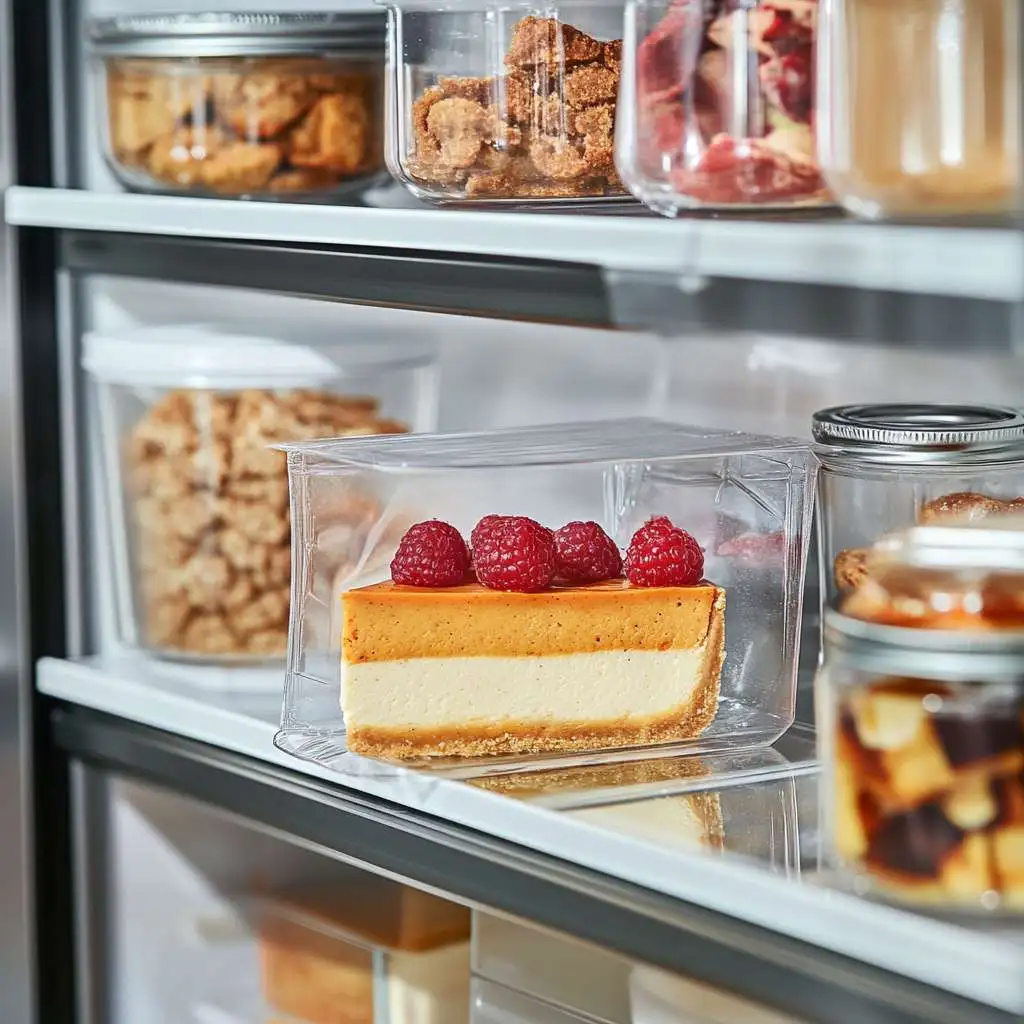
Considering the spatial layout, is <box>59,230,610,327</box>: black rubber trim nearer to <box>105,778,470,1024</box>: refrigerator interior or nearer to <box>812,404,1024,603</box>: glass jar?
<box>812,404,1024,603</box>: glass jar

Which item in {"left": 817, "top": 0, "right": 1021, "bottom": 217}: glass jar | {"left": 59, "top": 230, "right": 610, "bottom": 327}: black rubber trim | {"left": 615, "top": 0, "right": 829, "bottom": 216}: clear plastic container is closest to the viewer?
{"left": 817, "top": 0, "right": 1021, "bottom": 217}: glass jar

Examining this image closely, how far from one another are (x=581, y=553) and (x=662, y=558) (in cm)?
4

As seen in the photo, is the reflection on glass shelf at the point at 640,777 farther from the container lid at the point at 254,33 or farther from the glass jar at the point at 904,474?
the container lid at the point at 254,33

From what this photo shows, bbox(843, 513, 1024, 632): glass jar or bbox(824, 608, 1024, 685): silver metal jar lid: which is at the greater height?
bbox(843, 513, 1024, 632): glass jar

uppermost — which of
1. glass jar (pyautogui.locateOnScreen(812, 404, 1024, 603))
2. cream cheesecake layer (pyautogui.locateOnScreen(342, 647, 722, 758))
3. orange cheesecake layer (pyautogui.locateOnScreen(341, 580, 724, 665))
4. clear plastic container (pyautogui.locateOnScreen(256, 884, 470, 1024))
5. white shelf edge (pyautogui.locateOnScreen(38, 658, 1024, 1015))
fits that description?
→ glass jar (pyautogui.locateOnScreen(812, 404, 1024, 603))

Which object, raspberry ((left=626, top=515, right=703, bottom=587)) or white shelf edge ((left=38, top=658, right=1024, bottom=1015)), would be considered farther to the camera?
raspberry ((left=626, top=515, right=703, bottom=587))

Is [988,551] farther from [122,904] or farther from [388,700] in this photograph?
[122,904]

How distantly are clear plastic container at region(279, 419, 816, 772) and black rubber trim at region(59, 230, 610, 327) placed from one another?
88 mm

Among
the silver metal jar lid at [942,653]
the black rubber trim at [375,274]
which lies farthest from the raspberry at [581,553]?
the silver metal jar lid at [942,653]

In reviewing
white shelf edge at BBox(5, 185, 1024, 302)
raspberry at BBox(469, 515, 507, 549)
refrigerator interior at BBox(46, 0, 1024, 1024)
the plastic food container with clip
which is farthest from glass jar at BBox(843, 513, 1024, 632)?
refrigerator interior at BBox(46, 0, 1024, 1024)

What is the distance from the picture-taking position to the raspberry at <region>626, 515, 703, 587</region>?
90cm

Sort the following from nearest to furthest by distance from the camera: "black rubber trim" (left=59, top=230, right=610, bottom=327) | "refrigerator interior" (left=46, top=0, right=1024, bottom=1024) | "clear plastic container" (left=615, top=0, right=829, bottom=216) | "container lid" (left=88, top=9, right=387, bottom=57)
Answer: "clear plastic container" (left=615, top=0, right=829, bottom=216) → "black rubber trim" (left=59, top=230, right=610, bottom=327) → "container lid" (left=88, top=9, right=387, bottom=57) → "refrigerator interior" (left=46, top=0, right=1024, bottom=1024)

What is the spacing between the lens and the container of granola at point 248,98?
1075 mm

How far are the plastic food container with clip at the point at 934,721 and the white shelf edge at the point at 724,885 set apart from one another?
2 centimetres
